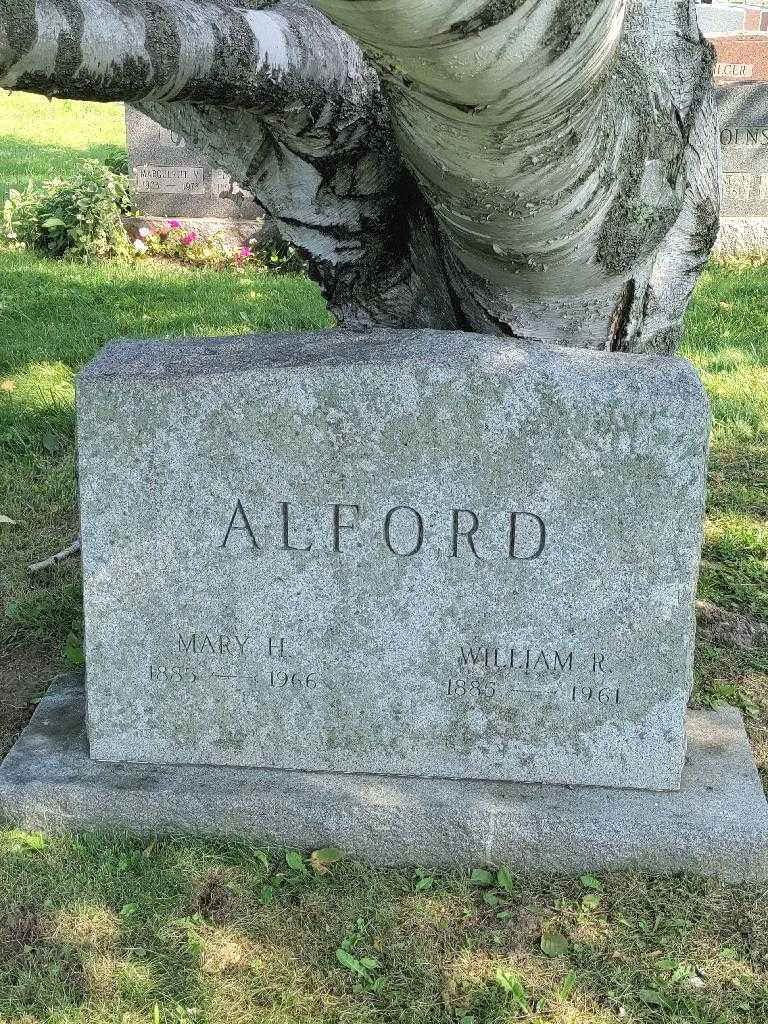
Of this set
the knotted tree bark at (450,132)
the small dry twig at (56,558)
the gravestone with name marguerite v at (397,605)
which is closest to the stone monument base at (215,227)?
the small dry twig at (56,558)

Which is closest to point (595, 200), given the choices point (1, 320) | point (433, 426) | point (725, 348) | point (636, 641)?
point (433, 426)

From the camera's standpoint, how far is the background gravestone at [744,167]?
828 cm

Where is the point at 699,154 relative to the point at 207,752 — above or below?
above

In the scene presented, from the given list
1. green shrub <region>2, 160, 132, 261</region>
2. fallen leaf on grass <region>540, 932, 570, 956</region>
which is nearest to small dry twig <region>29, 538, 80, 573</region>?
fallen leaf on grass <region>540, 932, 570, 956</region>

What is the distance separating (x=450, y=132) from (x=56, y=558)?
8.20 ft

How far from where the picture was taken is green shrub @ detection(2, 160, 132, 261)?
830cm

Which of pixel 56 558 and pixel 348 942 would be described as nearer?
pixel 348 942

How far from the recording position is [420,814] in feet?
9.10

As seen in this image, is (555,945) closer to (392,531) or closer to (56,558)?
(392,531)

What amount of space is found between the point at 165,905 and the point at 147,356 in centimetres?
128

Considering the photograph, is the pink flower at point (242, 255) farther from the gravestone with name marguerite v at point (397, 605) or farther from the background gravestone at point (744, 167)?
the gravestone with name marguerite v at point (397, 605)

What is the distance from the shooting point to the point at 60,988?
7.94 ft

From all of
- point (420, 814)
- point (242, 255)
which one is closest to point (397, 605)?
point (420, 814)

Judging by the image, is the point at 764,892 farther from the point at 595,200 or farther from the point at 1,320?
the point at 1,320
